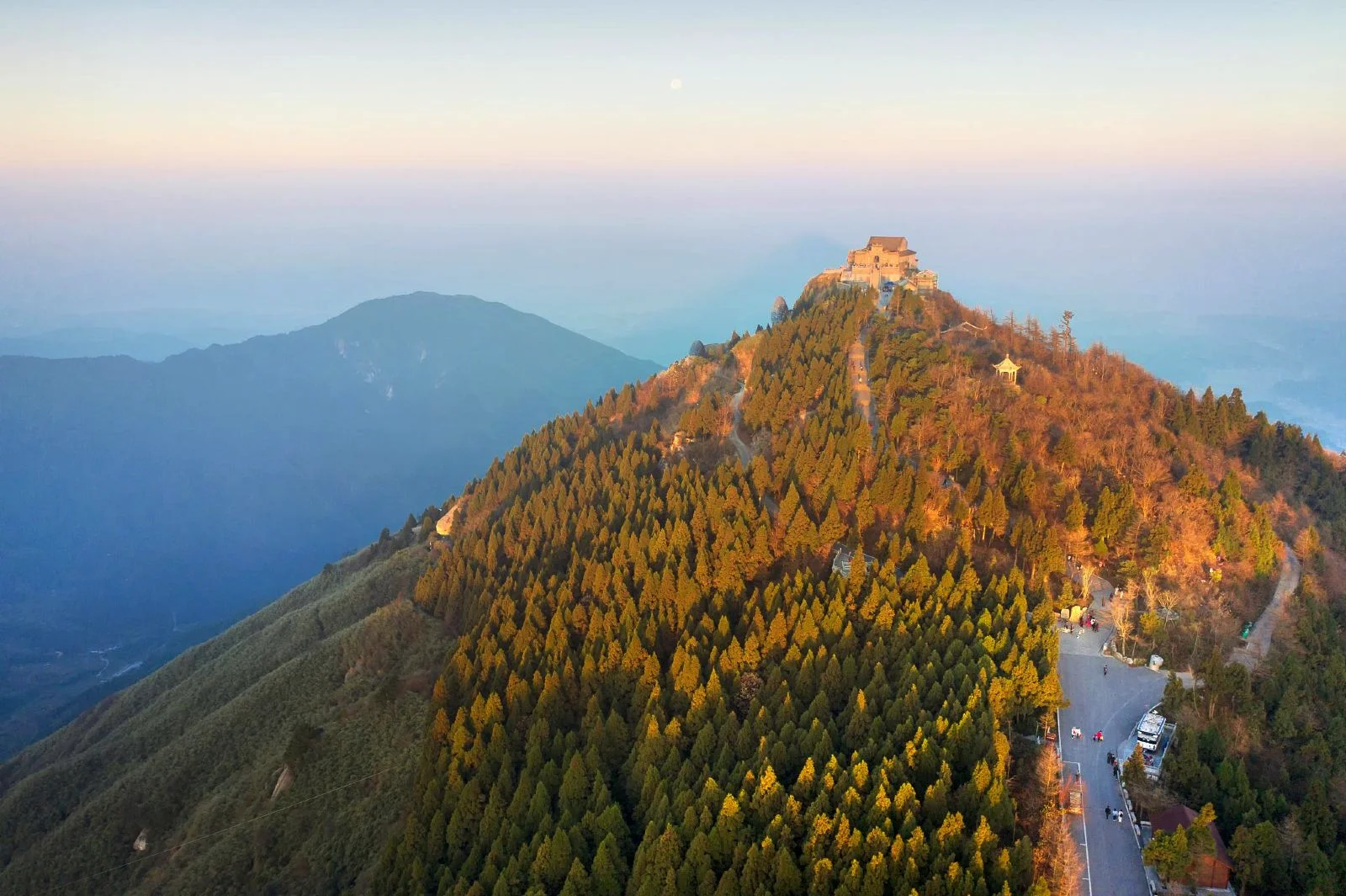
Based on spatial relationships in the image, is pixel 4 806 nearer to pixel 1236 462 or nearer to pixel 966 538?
pixel 966 538

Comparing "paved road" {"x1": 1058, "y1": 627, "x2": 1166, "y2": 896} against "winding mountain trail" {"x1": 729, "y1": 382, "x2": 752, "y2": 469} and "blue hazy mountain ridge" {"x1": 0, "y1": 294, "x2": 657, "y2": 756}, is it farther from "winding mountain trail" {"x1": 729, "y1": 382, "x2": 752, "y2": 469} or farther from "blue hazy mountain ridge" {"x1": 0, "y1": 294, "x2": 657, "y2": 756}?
"blue hazy mountain ridge" {"x1": 0, "y1": 294, "x2": 657, "y2": 756}

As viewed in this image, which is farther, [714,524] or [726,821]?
[714,524]

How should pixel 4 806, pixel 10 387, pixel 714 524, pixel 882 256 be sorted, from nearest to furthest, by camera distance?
pixel 714 524 → pixel 4 806 → pixel 882 256 → pixel 10 387

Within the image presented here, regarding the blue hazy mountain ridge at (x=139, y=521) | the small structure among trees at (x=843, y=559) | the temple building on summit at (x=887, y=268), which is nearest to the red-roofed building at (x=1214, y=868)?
the small structure among trees at (x=843, y=559)

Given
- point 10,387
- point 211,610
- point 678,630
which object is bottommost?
point 211,610

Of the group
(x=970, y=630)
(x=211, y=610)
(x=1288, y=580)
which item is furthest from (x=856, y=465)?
(x=211, y=610)

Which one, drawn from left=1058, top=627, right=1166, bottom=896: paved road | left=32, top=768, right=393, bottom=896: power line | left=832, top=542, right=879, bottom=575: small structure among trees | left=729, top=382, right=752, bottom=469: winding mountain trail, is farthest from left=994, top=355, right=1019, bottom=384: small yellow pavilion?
left=32, top=768, right=393, bottom=896: power line
